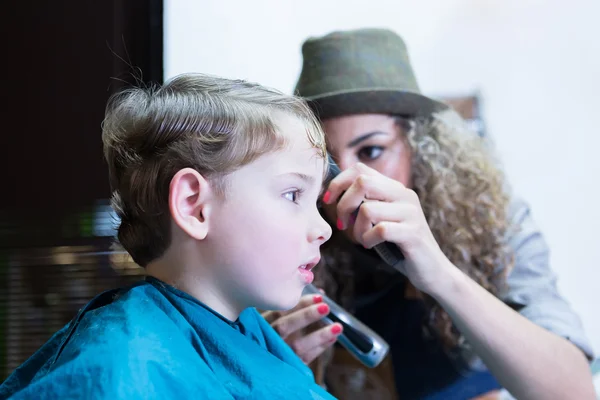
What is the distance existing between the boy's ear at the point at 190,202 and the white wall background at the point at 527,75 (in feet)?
1.44

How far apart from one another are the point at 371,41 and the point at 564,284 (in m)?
0.48

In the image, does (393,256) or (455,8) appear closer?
(393,256)

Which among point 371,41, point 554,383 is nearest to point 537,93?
point 371,41

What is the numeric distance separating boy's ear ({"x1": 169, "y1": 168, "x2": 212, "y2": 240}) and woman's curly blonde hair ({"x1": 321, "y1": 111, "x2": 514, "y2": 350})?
432 mm

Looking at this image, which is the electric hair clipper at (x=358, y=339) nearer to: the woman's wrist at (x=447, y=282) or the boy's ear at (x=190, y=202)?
the woman's wrist at (x=447, y=282)

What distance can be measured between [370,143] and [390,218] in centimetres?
20

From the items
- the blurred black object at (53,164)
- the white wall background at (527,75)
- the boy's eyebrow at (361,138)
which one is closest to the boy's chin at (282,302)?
the boy's eyebrow at (361,138)

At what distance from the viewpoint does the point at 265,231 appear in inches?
23.1

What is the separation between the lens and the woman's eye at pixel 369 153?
915 millimetres

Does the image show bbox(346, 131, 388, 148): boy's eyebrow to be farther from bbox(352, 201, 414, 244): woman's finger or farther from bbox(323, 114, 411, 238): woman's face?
bbox(352, 201, 414, 244): woman's finger

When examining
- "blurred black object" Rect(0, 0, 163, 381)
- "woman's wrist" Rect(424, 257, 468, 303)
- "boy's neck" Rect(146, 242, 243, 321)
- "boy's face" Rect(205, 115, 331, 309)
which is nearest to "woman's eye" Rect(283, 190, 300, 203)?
"boy's face" Rect(205, 115, 331, 309)

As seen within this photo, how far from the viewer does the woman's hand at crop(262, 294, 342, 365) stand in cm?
84

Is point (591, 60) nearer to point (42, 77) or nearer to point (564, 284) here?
point (564, 284)

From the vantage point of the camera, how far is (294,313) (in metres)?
0.85
